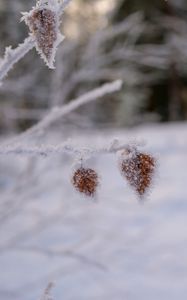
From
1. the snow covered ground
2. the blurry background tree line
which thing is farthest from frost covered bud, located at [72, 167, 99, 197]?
the blurry background tree line

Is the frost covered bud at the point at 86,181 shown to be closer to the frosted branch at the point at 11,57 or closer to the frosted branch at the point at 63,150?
the frosted branch at the point at 63,150

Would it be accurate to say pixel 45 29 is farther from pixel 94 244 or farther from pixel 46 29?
pixel 94 244

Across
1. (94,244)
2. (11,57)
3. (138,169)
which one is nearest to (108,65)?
(94,244)

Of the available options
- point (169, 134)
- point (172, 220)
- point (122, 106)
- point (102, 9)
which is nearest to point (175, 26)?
point (122, 106)

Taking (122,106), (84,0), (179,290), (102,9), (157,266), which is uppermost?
(122,106)

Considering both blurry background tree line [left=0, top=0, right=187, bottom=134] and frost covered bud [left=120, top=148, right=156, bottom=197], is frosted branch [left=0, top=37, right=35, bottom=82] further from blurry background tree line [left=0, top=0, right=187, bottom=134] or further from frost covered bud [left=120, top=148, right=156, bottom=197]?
blurry background tree line [left=0, top=0, right=187, bottom=134]

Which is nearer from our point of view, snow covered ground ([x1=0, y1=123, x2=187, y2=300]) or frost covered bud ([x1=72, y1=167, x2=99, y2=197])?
frost covered bud ([x1=72, y1=167, x2=99, y2=197])

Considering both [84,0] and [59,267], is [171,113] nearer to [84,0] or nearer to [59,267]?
[84,0]
